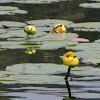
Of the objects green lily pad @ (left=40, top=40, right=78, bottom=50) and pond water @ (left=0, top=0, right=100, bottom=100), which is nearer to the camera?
pond water @ (left=0, top=0, right=100, bottom=100)

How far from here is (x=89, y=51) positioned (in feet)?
10.5

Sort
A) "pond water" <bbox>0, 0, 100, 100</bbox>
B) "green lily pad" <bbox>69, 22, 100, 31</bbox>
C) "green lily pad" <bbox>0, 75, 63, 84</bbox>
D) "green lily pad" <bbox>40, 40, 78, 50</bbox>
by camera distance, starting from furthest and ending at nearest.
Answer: "green lily pad" <bbox>69, 22, 100, 31</bbox> < "green lily pad" <bbox>40, 40, 78, 50</bbox> < "green lily pad" <bbox>0, 75, 63, 84</bbox> < "pond water" <bbox>0, 0, 100, 100</bbox>

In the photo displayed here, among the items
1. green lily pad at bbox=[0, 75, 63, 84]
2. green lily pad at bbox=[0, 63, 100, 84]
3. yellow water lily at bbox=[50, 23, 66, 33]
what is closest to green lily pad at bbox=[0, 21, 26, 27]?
yellow water lily at bbox=[50, 23, 66, 33]

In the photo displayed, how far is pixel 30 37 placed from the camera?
3.90 metres

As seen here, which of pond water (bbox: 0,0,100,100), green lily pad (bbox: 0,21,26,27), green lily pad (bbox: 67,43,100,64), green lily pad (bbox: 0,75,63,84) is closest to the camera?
pond water (bbox: 0,0,100,100)

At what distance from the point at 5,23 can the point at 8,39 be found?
2.57ft

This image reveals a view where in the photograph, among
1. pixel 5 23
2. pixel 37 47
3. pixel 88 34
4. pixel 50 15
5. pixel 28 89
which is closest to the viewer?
pixel 28 89

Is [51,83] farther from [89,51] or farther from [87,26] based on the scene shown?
[87,26]

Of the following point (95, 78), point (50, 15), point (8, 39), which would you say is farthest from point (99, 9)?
point (95, 78)

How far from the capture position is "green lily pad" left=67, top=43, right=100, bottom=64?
2.97 metres

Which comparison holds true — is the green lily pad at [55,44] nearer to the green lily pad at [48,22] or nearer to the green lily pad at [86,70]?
the green lily pad at [86,70]

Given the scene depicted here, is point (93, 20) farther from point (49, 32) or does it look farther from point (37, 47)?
point (37, 47)

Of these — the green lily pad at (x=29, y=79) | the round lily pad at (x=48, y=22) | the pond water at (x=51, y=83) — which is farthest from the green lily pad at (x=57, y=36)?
the green lily pad at (x=29, y=79)

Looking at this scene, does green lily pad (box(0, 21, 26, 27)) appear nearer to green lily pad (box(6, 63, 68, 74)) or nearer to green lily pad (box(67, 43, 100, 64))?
green lily pad (box(67, 43, 100, 64))
